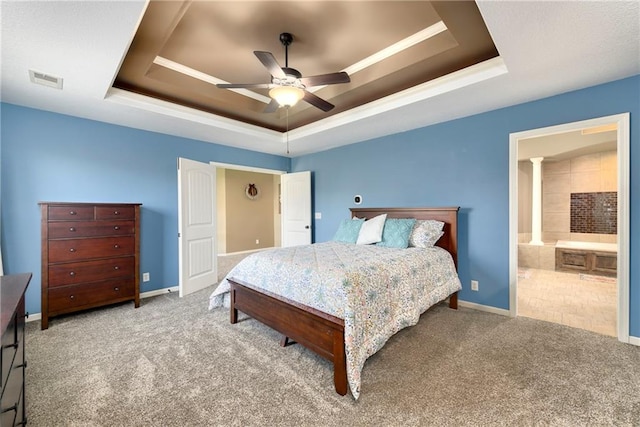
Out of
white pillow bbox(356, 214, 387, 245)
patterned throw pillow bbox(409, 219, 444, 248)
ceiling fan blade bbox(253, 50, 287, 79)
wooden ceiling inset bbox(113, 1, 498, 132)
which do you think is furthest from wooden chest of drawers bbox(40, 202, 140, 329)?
patterned throw pillow bbox(409, 219, 444, 248)

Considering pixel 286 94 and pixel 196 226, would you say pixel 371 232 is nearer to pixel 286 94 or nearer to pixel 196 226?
pixel 286 94

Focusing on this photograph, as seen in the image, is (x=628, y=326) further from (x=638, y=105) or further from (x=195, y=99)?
(x=195, y=99)

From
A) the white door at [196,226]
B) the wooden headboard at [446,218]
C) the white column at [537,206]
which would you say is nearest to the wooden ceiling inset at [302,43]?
the white door at [196,226]

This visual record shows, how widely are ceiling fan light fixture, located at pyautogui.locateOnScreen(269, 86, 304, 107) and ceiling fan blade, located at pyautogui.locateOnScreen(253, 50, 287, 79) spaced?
0.10 meters

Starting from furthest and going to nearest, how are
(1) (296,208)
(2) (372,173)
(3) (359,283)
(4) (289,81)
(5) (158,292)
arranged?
(1) (296,208) → (2) (372,173) → (5) (158,292) → (4) (289,81) → (3) (359,283)

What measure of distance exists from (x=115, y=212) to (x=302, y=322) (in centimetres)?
266

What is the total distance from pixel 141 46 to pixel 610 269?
725cm

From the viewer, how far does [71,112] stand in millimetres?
3072

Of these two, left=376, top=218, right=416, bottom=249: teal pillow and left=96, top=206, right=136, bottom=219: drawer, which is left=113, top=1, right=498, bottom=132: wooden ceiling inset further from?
left=376, top=218, right=416, bottom=249: teal pillow

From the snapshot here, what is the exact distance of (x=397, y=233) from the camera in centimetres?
320

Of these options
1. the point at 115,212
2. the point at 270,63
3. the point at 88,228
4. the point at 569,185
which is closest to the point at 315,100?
the point at 270,63

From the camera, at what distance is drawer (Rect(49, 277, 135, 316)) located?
280cm

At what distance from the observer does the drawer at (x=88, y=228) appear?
278 cm

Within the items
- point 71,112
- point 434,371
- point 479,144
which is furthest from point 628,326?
point 71,112
